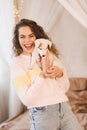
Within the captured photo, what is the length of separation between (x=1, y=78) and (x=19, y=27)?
143 cm

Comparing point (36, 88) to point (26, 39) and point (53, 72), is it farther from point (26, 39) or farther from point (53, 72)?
point (26, 39)

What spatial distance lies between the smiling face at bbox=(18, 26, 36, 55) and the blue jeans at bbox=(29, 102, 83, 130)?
1.10ft

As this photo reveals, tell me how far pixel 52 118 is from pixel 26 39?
462 millimetres

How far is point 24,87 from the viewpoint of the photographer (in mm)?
1419

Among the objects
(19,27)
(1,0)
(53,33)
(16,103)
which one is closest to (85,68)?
(53,33)

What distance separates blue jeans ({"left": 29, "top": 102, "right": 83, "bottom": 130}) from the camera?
1.41m

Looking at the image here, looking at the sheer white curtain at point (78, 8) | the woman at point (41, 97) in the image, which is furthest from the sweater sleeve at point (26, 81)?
the sheer white curtain at point (78, 8)

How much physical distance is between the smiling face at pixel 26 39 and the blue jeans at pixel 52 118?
0.34 metres

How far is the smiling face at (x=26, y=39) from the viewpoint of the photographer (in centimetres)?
154

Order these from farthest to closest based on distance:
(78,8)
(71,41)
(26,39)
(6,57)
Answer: (71,41)
(6,57)
(78,8)
(26,39)

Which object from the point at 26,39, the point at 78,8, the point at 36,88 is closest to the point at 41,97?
the point at 36,88

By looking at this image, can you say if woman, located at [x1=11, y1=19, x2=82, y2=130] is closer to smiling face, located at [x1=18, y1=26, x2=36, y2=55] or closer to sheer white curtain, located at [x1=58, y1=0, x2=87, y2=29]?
smiling face, located at [x1=18, y1=26, x2=36, y2=55]

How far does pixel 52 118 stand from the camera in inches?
55.7

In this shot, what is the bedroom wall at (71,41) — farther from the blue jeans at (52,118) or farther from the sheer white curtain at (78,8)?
the blue jeans at (52,118)
